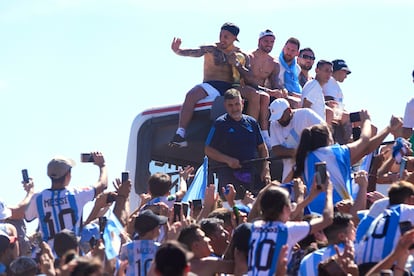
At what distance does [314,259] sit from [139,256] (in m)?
1.46

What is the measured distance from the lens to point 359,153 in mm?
10430

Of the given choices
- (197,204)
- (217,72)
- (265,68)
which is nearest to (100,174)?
(197,204)

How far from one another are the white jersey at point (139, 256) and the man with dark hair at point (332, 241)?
4.14ft

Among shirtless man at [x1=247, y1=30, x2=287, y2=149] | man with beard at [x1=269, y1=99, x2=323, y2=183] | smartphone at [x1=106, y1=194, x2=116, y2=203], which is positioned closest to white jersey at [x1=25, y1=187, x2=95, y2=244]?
smartphone at [x1=106, y1=194, x2=116, y2=203]

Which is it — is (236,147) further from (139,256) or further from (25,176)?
(139,256)

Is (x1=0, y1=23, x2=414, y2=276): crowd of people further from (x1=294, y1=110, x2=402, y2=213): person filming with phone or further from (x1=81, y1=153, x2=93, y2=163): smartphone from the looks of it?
(x1=81, y1=153, x2=93, y2=163): smartphone

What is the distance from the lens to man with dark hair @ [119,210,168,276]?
9352 mm

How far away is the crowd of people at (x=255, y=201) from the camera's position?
8.27m

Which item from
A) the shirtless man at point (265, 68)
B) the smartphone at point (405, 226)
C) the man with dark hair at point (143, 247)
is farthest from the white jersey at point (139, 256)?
the shirtless man at point (265, 68)

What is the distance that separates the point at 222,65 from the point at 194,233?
5.07m

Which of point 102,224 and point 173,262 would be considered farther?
point 102,224

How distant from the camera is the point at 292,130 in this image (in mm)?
11625

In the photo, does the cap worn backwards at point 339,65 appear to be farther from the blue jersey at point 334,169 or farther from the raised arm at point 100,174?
the blue jersey at point 334,169

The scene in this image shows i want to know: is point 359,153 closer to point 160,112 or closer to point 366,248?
point 366,248
